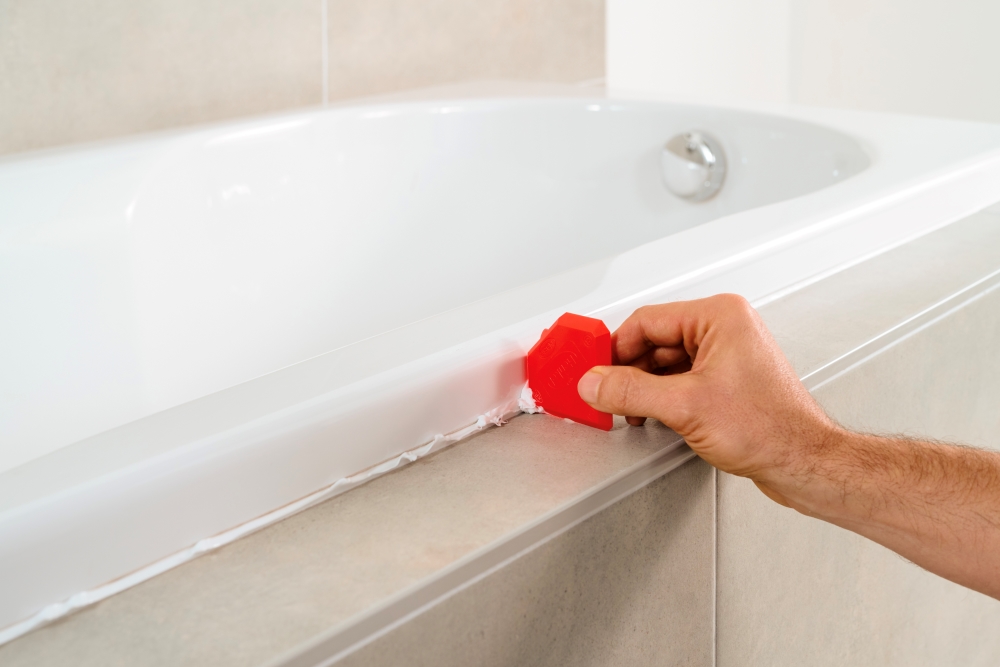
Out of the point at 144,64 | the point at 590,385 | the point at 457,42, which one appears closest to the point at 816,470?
the point at 590,385

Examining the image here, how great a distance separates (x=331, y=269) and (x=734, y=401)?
2.68 feet

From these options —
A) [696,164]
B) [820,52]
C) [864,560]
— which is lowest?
[864,560]

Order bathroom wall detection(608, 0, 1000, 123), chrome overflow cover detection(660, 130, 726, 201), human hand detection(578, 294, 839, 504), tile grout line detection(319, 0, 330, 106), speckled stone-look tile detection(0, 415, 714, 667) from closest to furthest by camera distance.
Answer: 1. speckled stone-look tile detection(0, 415, 714, 667)
2. human hand detection(578, 294, 839, 504)
3. chrome overflow cover detection(660, 130, 726, 201)
4. tile grout line detection(319, 0, 330, 106)
5. bathroom wall detection(608, 0, 1000, 123)

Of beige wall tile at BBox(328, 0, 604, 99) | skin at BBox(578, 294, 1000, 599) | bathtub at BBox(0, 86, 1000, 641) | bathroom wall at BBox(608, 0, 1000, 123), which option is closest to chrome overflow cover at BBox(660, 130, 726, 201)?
bathtub at BBox(0, 86, 1000, 641)

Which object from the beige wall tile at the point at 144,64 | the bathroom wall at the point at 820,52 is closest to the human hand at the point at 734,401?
the beige wall tile at the point at 144,64

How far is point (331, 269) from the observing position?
1193 millimetres

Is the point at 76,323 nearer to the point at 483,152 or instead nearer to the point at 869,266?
the point at 483,152

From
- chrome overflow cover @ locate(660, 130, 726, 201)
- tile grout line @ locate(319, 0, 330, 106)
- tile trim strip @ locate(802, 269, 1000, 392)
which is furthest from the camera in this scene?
tile grout line @ locate(319, 0, 330, 106)

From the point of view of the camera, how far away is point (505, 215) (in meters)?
1.32

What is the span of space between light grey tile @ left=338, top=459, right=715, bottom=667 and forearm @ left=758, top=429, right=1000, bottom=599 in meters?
0.06

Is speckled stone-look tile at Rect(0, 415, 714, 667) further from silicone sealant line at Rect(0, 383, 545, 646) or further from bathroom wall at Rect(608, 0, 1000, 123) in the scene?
bathroom wall at Rect(608, 0, 1000, 123)

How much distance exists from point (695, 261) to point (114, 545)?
0.41 meters

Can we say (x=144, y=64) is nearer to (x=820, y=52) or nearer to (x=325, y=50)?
(x=325, y=50)

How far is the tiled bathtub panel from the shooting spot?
0.55 meters
